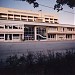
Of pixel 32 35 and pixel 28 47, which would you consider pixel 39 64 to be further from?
pixel 32 35

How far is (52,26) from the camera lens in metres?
4.15

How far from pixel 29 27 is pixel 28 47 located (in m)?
0.69

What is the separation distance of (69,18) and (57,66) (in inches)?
43.7

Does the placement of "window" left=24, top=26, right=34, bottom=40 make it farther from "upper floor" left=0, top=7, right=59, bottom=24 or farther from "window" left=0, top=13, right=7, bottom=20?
"window" left=0, top=13, right=7, bottom=20

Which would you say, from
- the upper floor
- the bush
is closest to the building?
the upper floor

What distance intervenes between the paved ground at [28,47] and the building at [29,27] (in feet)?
0.46

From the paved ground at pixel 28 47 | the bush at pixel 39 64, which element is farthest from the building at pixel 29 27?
the bush at pixel 39 64

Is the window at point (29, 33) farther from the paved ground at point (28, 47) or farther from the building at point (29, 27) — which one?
the paved ground at point (28, 47)

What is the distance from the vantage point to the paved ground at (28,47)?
12.6ft

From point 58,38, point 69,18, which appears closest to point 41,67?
point 58,38

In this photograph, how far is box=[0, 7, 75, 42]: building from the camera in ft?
11.4

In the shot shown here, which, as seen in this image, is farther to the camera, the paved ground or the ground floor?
the paved ground

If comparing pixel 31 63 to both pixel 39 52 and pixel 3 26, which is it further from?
pixel 3 26

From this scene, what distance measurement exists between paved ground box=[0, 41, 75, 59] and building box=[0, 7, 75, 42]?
0.14m
